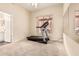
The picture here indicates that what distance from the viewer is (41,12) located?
230 centimetres

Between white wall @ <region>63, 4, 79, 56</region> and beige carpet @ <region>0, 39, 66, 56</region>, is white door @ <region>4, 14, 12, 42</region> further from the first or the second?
white wall @ <region>63, 4, 79, 56</region>

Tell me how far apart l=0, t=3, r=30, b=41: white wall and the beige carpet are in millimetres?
198

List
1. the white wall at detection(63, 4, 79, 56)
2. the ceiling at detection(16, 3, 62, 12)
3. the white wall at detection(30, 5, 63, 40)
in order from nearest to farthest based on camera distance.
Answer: the white wall at detection(63, 4, 79, 56), the ceiling at detection(16, 3, 62, 12), the white wall at detection(30, 5, 63, 40)

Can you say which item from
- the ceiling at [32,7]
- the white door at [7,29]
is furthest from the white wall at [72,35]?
the white door at [7,29]

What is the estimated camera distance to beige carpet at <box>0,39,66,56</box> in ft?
7.29

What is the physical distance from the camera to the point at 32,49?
2.34 metres

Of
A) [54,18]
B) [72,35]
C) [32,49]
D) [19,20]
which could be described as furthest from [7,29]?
[72,35]

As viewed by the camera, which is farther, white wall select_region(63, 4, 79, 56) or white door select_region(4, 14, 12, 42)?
white door select_region(4, 14, 12, 42)

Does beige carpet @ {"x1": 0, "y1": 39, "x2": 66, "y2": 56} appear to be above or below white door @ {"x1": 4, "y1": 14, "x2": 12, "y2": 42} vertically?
below

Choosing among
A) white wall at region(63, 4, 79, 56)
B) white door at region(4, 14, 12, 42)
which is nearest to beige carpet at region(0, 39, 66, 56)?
white door at region(4, 14, 12, 42)

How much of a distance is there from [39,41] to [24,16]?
79cm

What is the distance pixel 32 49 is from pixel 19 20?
82 centimetres

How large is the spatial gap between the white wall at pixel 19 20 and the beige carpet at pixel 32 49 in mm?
198

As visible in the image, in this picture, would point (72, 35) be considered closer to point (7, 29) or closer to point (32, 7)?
point (32, 7)
